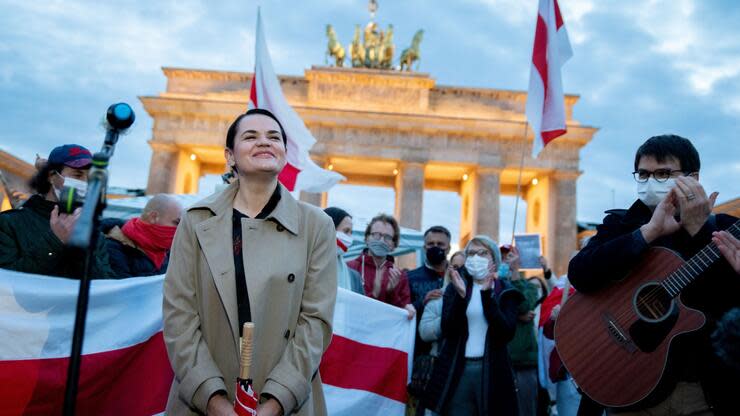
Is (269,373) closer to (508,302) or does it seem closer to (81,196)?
(81,196)

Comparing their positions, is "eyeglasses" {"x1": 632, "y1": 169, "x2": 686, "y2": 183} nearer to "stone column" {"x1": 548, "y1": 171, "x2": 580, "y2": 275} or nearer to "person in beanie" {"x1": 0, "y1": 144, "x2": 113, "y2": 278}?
"person in beanie" {"x1": 0, "y1": 144, "x2": 113, "y2": 278}

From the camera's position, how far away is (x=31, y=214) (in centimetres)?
371

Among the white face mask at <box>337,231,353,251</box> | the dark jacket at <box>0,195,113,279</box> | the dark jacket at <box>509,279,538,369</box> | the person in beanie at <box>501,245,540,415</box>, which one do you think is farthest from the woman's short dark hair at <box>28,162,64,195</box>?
the dark jacket at <box>509,279,538,369</box>

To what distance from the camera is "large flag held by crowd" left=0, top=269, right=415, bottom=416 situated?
3.26m

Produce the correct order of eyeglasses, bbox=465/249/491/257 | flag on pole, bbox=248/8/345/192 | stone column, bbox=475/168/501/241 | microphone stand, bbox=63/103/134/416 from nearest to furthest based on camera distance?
microphone stand, bbox=63/103/134/416 → eyeglasses, bbox=465/249/491/257 → flag on pole, bbox=248/8/345/192 → stone column, bbox=475/168/501/241

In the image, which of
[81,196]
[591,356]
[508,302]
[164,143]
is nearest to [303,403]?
[81,196]

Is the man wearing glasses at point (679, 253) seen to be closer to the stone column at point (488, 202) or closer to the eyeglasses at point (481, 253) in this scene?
the eyeglasses at point (481, 253)

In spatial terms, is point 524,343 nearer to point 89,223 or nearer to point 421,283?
point 421,283

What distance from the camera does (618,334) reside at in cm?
276

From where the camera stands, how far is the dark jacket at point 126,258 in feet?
14.7

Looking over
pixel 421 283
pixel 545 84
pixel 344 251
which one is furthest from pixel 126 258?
pixel 545 84

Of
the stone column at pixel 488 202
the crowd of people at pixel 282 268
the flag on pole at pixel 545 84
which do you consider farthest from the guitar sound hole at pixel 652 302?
the stone column at pixel 488 202

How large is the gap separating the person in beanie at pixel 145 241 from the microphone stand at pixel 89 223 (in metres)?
2.61

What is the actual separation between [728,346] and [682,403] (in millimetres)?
810
